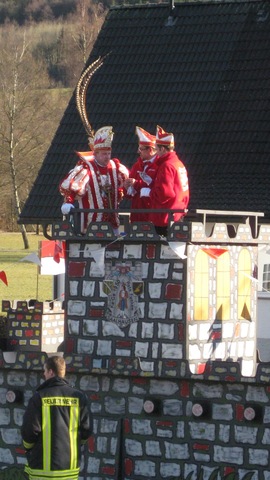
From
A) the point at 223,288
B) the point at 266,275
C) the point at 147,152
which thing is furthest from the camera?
the point at 266,275

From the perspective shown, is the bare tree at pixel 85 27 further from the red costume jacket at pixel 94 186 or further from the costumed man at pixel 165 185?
the costumed man at pixel 165 185

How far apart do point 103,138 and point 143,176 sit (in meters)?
0.51

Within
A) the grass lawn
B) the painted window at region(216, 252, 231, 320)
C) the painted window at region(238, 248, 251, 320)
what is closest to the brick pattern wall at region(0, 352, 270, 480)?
→ the painted window at region(216, 252, 231, 320)

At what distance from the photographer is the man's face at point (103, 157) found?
45.2 feet

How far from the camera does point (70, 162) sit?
25.2 metres

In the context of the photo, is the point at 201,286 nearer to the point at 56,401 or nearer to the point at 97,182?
the point at 97,182

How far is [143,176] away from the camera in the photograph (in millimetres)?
13594

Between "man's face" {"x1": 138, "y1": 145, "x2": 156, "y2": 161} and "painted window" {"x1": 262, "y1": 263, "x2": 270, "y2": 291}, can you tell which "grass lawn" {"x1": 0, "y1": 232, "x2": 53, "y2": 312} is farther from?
"man's face" {"x1": 138, "y1": 145, "x2": 156, "y2": 161}

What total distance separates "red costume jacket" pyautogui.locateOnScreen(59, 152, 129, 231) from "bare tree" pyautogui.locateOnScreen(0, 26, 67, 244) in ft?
146

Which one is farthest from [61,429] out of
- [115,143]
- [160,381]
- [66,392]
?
[115,143]

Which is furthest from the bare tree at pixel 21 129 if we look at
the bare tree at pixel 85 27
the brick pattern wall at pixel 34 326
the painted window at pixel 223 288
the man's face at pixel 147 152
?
the painted window at pixel 223 288

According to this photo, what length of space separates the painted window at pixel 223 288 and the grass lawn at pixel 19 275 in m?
12.9

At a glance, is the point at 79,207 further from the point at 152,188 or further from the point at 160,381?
the point at 160,381

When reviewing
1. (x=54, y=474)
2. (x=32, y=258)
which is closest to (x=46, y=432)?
(x=54, y=474)
